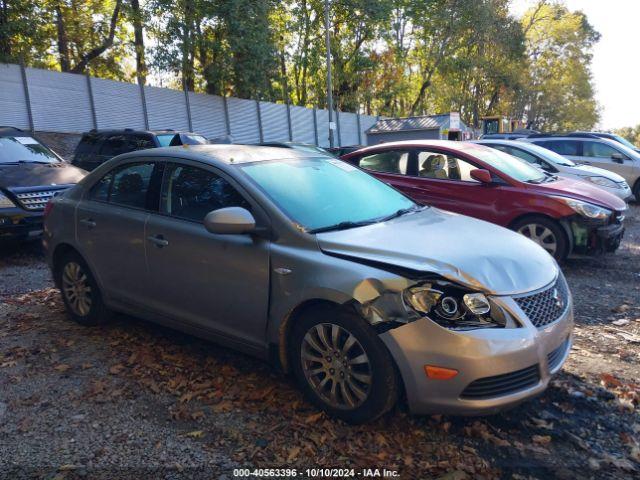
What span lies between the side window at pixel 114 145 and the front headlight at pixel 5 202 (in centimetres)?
401

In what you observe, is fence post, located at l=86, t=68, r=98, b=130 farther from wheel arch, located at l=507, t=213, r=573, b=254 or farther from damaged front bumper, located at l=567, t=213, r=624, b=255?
damaged front bumper, located at l=567, t=213, r=624, b=255

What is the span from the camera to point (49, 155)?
354 inches

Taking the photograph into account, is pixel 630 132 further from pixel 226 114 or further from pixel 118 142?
pixel 118 142

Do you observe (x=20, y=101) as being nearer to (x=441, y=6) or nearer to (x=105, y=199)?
(x=105, y=199)

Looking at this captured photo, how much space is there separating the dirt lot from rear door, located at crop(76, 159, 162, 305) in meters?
0.54

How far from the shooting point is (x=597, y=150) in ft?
46.6

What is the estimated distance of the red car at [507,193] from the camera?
6738 mm

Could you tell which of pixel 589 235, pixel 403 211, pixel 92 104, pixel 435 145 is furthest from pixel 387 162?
pixel 92 104

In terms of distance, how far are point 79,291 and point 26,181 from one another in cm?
363

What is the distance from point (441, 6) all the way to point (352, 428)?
3378 cm

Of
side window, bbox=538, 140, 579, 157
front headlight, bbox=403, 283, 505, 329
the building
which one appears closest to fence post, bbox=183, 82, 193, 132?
the building

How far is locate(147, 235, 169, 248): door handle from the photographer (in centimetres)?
402

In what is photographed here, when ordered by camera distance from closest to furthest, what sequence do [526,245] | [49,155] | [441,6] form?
1. [526,245]
2. [49,155]
3. [441,6]

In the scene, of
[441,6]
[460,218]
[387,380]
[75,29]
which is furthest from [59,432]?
[441,6]
